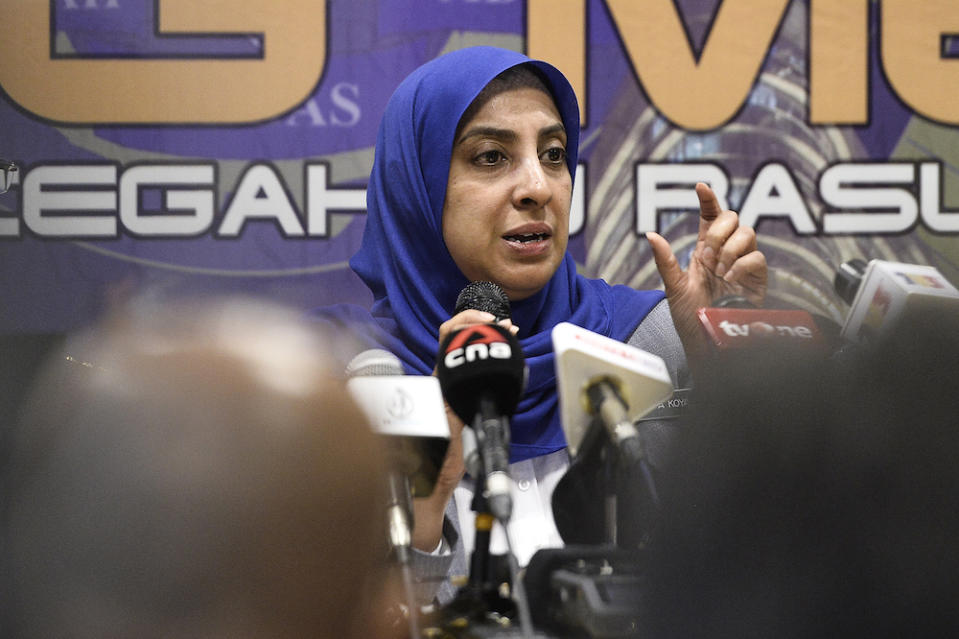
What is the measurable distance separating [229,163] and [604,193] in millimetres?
860

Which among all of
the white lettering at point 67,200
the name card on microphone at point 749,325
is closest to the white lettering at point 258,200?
the white lettering at point 67,200

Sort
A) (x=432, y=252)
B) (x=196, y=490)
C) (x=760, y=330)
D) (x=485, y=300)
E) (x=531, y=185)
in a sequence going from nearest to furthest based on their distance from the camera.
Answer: (x=196, y=490)
(x=760, y=330)
(x=485, y=300)
(x=531, y=185)
(x=432, y=252)

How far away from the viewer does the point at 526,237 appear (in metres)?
1.64

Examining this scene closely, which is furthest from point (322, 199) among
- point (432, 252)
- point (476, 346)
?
point (476, 346)

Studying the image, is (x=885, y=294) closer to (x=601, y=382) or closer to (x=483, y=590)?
(x=601, y=382)

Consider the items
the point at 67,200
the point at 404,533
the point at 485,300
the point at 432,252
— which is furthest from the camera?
the point at 67,200

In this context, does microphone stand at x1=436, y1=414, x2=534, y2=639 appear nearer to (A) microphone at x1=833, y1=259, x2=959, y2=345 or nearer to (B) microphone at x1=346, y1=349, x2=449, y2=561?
(B) microphone at x1=346, y1=349, x2=449, y2=561

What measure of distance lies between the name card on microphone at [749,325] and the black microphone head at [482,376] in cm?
25

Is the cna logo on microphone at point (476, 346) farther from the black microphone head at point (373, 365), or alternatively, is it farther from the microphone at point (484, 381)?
the black microphone head at point (373, 365)

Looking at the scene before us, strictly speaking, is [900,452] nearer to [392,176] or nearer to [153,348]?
[153,348]

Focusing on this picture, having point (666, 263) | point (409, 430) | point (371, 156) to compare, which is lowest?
point (409, 430)

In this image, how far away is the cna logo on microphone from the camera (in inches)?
34.2

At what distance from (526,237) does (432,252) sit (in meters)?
0.17

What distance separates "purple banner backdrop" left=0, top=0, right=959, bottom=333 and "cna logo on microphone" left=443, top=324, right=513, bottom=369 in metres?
1.44
